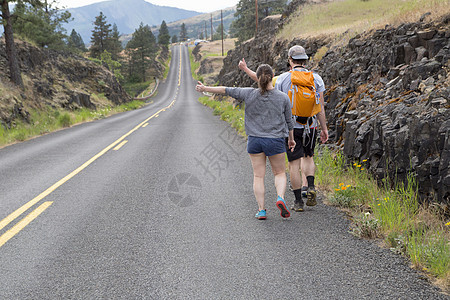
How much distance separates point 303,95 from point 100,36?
6857 centimetres

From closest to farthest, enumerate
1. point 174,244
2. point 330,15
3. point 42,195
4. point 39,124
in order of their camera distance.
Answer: point 174,244
point 42,195
point 39,124
point 330,15

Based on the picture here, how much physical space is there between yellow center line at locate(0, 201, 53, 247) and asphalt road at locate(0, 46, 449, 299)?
0.01 m

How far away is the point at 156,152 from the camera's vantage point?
1063 cm

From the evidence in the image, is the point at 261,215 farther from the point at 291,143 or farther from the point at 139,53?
the point at 139,53

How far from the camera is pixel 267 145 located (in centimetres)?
483

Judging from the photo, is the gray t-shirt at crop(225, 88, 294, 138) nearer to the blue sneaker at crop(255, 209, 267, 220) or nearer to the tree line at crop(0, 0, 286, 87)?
the blue sneaker at crop(255, 209, 267, 220)

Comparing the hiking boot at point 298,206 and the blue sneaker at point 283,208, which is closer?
the blue sneaker at point 283,208

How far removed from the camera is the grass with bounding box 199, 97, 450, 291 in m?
3.44

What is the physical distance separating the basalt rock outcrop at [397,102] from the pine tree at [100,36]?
208ft

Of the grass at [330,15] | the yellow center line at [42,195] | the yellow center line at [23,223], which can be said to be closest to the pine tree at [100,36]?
the grass at [330,15]

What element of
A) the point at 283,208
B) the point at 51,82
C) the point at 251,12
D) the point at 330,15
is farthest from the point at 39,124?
the point at 251,12

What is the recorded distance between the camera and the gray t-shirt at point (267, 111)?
188 inches

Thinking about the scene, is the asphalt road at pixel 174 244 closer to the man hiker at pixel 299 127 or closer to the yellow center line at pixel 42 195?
the yellow center line at pixel 42 195

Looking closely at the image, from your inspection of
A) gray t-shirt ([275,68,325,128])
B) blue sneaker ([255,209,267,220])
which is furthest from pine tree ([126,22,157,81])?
blue sneaker ([255,209,267,220])
